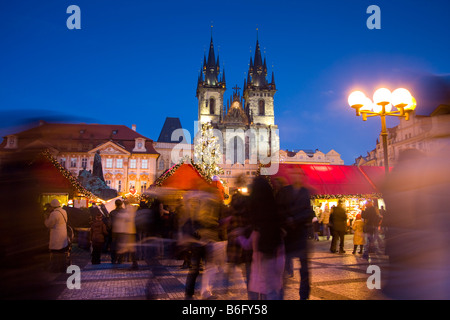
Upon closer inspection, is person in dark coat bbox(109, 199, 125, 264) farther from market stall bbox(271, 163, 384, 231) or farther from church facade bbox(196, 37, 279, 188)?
church facade bbox(196, 37, 279, 188)

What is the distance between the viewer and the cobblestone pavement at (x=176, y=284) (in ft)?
16.6

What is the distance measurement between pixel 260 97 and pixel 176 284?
73.4 metres

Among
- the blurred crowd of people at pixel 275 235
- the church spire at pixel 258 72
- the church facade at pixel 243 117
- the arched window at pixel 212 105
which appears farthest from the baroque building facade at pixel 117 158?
the blurred crowd of people at pixel 275 235

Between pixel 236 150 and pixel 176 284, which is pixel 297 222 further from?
pixel 236 150

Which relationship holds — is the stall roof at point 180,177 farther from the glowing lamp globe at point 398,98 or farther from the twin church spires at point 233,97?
the twin church spires at point 233,97

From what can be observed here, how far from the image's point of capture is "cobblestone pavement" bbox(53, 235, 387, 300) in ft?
16.6

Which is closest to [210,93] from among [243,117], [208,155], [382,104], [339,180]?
[243,117]

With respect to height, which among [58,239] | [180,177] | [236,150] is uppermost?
[236,150]

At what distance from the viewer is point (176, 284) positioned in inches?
246

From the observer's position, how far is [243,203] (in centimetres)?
671
